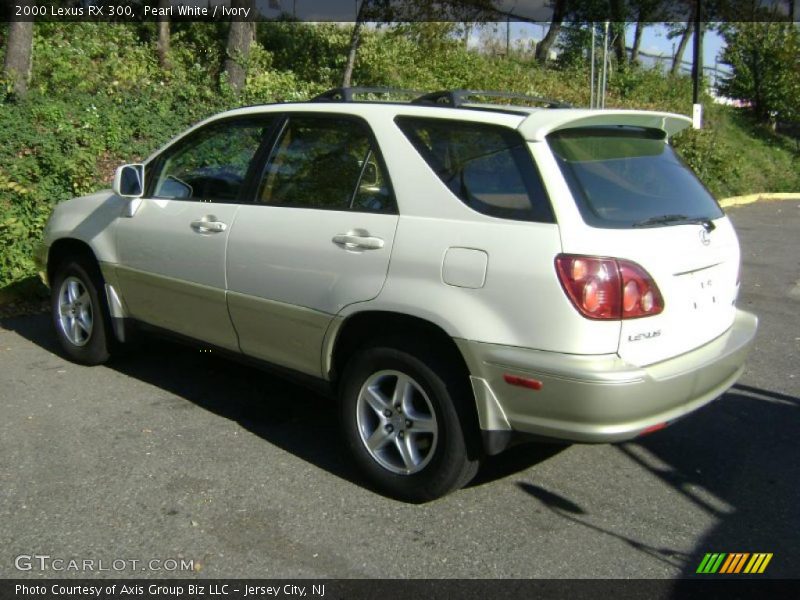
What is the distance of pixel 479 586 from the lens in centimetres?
332

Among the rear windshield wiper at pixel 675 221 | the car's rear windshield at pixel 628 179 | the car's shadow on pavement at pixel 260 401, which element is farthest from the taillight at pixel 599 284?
the car's shadow on pavement at pixel 260 401

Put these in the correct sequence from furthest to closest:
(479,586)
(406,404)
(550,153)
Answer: (406,404) < (550,153) < (479,586)

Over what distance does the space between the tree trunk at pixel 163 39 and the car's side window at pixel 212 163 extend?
36.8ft

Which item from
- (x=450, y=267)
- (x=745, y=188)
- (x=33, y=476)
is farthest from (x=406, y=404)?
(x=745, y=188)

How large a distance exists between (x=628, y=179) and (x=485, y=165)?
653mm

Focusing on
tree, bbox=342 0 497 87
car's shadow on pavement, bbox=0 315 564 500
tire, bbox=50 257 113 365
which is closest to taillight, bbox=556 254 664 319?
car's shadow on pavement, bbox=0 315 564 500

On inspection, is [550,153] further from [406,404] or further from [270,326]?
[270,326]

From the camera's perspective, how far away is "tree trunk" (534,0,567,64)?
26.9 m

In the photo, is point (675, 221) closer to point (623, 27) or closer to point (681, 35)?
point (623, 27)

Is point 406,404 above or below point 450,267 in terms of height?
below

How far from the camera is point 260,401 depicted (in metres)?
5.41

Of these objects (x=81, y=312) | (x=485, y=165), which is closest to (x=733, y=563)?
(x=485, y=165)

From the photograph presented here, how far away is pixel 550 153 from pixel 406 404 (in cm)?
130

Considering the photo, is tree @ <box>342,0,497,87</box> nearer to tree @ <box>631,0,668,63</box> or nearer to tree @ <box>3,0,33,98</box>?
tree @ <box>3,0,33,98</box>
